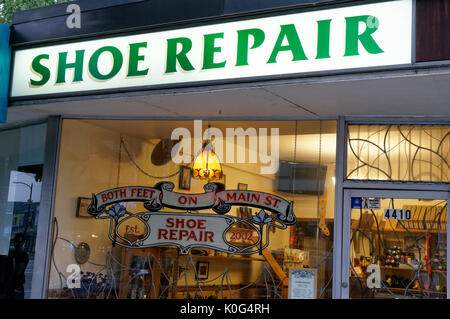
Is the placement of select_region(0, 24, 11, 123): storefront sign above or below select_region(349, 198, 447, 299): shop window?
above

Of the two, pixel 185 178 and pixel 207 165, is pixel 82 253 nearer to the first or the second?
pixel 185 178

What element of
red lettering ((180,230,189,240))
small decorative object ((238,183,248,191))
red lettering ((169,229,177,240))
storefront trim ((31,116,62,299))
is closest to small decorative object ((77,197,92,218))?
storefront trim ((31,116,62,299))

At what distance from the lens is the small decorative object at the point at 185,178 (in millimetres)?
6379

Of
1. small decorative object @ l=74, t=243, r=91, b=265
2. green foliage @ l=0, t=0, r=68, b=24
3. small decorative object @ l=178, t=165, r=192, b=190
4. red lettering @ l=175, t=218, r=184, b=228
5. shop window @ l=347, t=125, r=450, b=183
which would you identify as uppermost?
green foliage @ l=0, t=0, r=68, b=24

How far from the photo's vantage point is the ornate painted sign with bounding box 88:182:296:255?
19.7 feet

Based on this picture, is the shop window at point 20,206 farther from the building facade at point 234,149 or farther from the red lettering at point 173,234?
the red lettering at point 173,234

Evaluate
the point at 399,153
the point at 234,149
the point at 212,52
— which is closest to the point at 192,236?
the point at 234,149

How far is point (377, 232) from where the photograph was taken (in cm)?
567

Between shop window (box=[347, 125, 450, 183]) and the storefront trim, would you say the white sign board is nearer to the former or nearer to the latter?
shop window (box=[347, 125, 450, 183])

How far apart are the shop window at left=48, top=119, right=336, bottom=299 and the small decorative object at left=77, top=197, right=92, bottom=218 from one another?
0.01m

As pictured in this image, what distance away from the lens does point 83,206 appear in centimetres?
673
